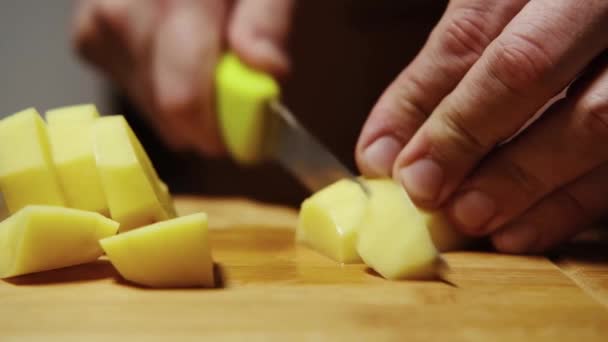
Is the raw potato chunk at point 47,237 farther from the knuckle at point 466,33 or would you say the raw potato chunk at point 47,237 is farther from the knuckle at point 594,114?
the knuckle at point 594,114

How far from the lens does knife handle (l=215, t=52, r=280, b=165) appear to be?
1.54 meters

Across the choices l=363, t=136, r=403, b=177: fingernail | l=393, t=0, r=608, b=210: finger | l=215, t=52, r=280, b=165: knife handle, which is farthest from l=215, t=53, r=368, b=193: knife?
l=393, t=0, r=608, b=210: finger

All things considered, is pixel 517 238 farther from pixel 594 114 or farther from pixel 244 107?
pixel 244 107

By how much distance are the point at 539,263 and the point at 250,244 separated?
484 mm

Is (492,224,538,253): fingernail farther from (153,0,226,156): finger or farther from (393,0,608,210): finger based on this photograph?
(153,0,226,156): finger

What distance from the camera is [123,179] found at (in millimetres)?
1022

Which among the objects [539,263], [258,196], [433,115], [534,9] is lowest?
[258,196]

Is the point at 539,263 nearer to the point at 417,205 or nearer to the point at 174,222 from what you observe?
the point at 417,205

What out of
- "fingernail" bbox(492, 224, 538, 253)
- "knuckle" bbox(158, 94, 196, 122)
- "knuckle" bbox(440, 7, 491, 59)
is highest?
"knuckle" bbox(440, 7, 491, 59)

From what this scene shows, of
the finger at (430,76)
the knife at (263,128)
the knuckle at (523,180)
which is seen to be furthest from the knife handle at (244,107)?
the knuckle at (523,180)

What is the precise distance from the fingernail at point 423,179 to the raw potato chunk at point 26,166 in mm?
553

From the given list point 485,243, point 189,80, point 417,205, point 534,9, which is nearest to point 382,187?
point 417,205

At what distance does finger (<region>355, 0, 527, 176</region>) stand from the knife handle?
0.39 m

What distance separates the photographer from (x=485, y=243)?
3.95 ft
